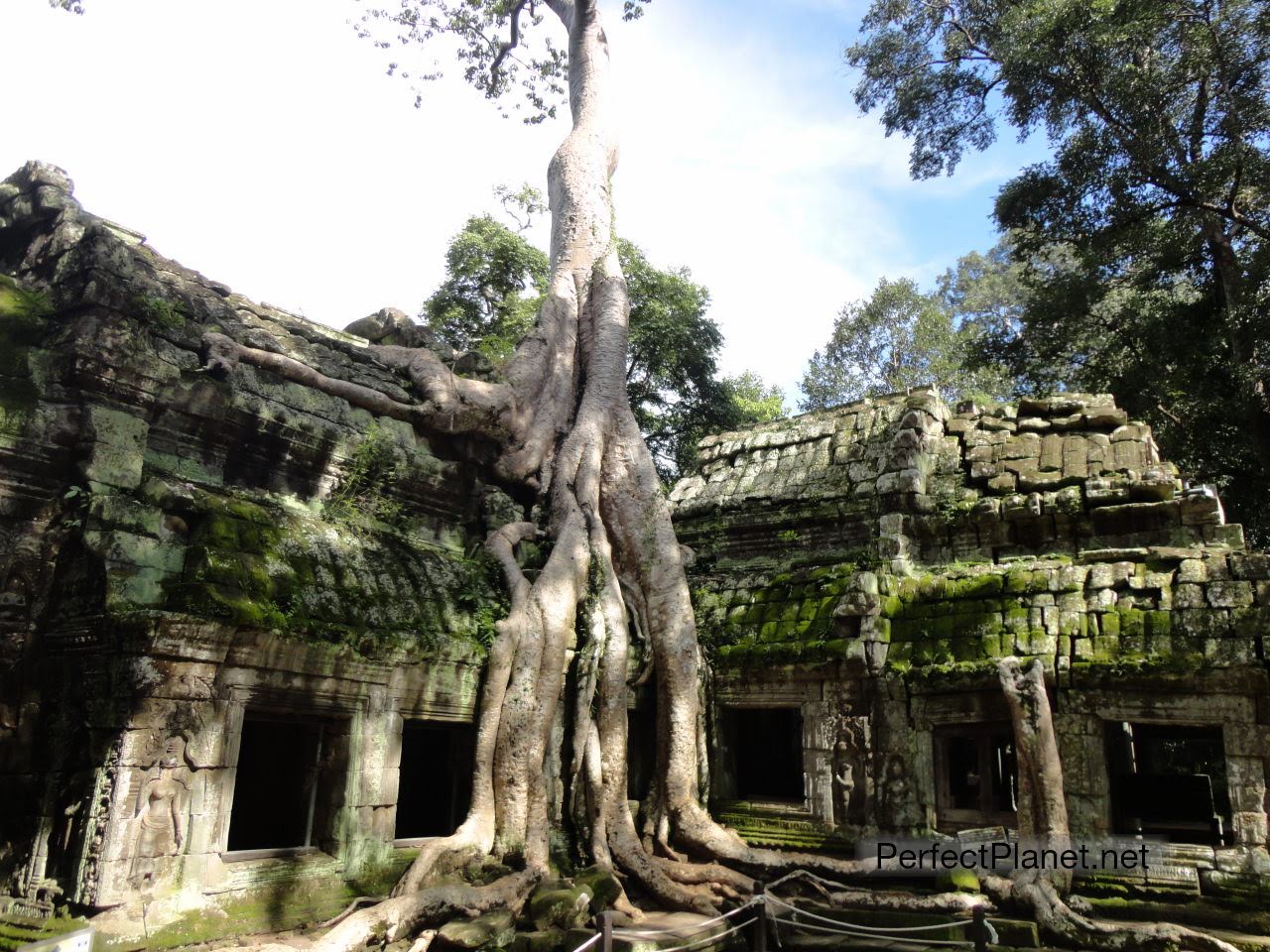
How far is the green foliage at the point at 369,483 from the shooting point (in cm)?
752

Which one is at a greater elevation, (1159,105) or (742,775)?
(1159,105)

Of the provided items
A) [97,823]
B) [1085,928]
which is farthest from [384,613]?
[1085,928]

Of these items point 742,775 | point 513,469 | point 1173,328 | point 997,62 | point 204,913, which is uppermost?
point 997,62

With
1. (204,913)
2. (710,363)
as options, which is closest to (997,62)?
(710,363)

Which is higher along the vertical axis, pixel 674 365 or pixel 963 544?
pixel 674 365

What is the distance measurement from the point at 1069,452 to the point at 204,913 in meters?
7.60

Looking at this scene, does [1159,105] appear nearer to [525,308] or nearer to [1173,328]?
[1173,328]

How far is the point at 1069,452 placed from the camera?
335 inches

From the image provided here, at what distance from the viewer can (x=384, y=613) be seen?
675 cm

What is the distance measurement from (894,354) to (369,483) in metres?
18.6

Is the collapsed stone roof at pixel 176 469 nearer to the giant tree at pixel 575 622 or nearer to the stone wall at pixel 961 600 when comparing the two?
the giant tree at pixel 575 622

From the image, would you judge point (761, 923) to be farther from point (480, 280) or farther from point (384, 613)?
point (480, 280)

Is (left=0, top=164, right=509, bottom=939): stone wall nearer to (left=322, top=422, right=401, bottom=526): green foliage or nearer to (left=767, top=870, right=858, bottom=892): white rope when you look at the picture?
(left=322, top=422, right=401, bottom=526): green foliage

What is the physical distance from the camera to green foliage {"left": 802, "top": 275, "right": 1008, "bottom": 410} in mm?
23453
